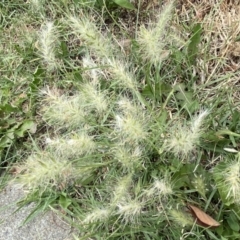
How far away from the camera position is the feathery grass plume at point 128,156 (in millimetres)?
1718

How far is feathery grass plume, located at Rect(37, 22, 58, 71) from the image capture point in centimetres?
188

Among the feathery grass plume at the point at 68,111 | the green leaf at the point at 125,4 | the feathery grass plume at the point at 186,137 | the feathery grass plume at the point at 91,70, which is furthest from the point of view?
the green leaf at the point at 125,4

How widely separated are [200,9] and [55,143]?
2.45 ft

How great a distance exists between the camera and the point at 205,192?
1.75 meters

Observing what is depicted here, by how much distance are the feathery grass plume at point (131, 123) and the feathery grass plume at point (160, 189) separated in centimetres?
14

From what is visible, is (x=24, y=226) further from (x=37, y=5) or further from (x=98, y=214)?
(x=37, y=5)

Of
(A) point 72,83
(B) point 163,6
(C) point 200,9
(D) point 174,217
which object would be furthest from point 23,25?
(D) point 174,217

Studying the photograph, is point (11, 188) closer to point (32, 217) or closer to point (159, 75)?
point (32, 217)

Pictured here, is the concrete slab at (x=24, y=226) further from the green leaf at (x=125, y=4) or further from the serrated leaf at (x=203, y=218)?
the green leaf at (x=125, y=4)

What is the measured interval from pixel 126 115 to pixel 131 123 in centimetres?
11

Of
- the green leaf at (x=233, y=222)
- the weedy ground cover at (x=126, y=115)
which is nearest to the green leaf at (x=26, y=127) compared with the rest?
the weedy ground cover at (x=126, y=115)

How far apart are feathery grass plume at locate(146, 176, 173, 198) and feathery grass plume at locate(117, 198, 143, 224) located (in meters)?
0.05

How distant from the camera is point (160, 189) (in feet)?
5.63

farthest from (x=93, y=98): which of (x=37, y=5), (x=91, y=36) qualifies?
(x=37, y=5)
